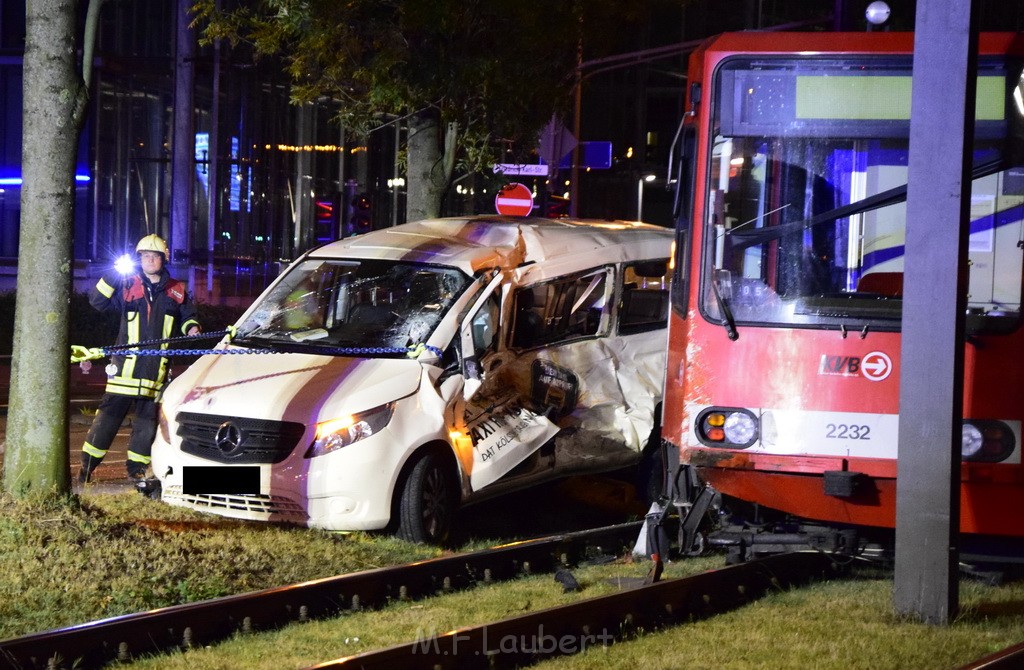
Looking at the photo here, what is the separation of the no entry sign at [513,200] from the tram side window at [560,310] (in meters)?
9.33

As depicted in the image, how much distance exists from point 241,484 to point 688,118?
341 cm

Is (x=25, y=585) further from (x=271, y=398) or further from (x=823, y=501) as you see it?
(x=823, y=501)

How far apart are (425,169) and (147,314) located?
17.5 feet

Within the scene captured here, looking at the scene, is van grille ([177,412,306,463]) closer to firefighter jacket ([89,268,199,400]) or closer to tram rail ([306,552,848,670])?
firefighter jacket ([89,268,199,400])

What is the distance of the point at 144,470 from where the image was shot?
1041 cm

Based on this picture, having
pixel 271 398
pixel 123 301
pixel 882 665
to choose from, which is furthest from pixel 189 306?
pixel 882 665

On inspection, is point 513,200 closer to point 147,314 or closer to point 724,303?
point 147,314

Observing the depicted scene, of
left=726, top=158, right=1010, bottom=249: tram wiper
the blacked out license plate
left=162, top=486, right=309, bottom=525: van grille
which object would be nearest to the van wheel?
left=162, top=486, right=309, bottom=525: van grille

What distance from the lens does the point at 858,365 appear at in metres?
7.41

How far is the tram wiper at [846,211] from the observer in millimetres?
7391

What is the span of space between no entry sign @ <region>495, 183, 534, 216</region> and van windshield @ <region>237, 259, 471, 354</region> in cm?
984

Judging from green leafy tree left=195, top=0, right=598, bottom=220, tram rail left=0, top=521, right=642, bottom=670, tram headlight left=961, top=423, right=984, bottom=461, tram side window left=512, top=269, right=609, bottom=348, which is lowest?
tram rail left=0, top=521, right=642, bottom=670

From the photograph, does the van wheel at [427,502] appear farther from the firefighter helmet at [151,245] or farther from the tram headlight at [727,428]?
the firefighter helmet at [151,245]

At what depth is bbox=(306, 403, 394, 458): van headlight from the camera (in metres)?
8.56
